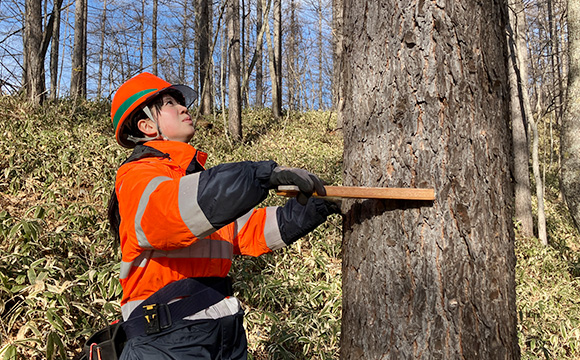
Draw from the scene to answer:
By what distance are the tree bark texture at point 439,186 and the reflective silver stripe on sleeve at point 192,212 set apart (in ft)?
2.29

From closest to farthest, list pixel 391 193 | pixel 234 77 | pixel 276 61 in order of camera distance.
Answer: pixel 391 193 < pixel 234 77 < pixel 276 61

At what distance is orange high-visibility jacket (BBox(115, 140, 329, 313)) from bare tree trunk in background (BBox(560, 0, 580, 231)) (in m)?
4.40

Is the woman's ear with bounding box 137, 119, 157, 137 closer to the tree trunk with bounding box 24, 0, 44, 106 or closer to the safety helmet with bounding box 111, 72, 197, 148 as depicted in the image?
the safety helmet with bounding box 111, 72, 197, 148

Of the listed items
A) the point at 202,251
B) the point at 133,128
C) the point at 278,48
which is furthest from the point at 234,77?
the point at 202,251

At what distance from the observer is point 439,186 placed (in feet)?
5.07

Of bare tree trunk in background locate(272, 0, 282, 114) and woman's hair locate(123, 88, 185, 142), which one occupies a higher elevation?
bare tree trunk in background locate(272, 0, 282, 114)

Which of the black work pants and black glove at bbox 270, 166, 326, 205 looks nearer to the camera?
black glove at bbox 270, 166, 326, 205

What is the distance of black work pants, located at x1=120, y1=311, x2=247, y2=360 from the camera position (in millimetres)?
1636

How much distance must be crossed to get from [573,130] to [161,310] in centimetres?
532

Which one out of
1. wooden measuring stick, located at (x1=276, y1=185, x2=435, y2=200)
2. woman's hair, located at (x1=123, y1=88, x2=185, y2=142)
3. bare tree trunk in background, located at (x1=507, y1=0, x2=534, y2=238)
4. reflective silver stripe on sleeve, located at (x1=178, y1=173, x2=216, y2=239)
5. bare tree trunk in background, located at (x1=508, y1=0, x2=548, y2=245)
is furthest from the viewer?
bare tree trunk in background, located at (x1=507, y1=0, x2=534, y2=238)

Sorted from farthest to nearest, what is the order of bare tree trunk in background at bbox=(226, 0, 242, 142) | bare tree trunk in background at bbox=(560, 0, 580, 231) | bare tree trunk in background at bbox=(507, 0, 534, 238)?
bare tree trunk in background at bbox=(226, 0, 242, 142), bare tree trunk in background at bbox=(507, 0, 534, 238), bare tree trunk in background at bbox=(560, 0, 580, 231)

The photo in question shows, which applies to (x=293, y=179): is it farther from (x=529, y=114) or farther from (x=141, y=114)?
(x=529, y=114)

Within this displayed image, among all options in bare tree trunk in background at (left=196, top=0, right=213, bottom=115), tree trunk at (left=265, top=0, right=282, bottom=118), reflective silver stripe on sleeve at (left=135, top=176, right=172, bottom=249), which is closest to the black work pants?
reflective silver stripe on sleeve at (left=135, top=176, right=172, bottom=249)

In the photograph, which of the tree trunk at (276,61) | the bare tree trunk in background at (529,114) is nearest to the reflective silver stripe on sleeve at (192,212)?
the bare tree trunk in background at (529,114)
